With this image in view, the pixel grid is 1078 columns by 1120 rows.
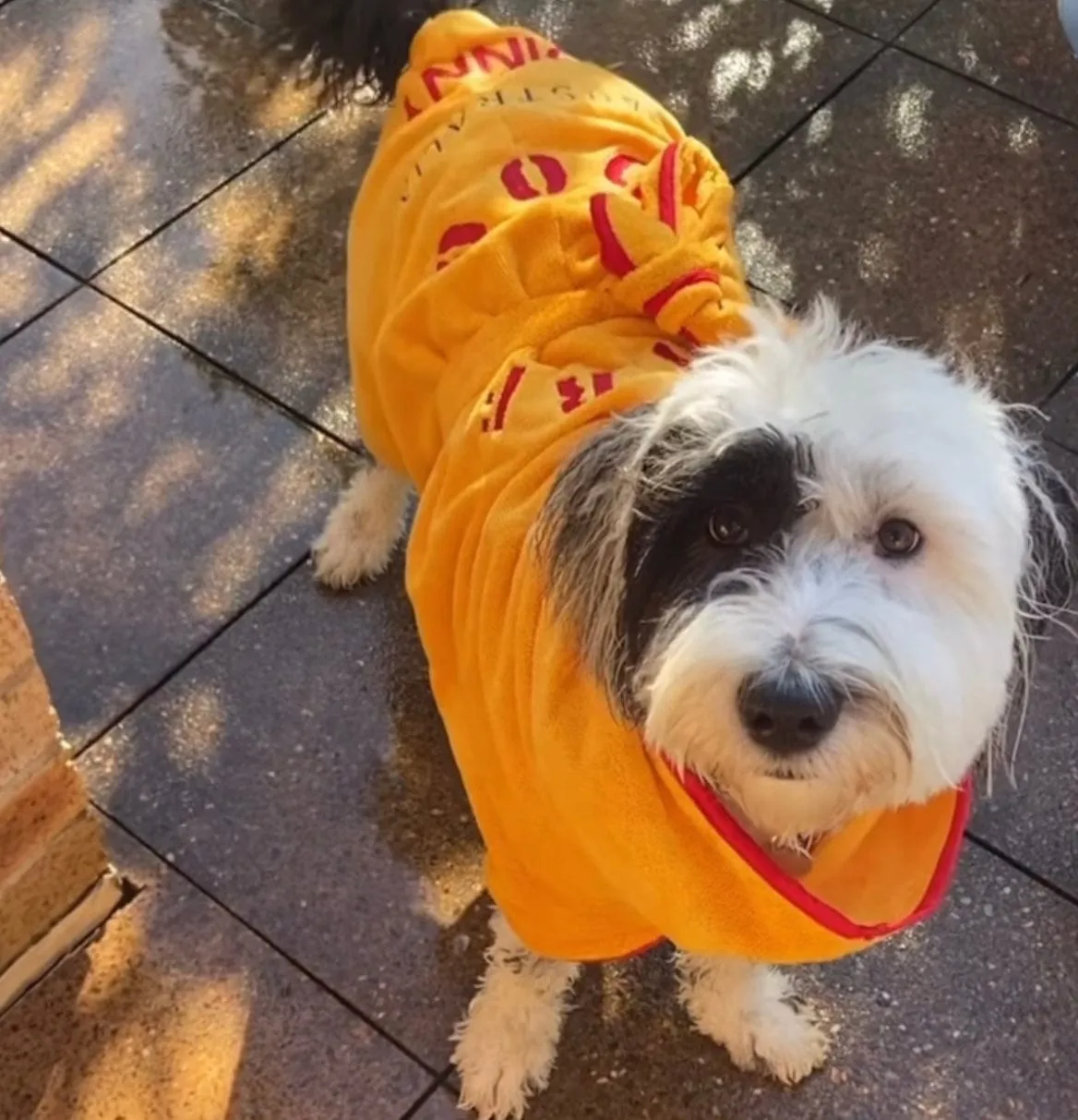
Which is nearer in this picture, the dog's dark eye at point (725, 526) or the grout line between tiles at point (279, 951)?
the dog's dark eye at point (725, 526)

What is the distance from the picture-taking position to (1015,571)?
146 centimetres

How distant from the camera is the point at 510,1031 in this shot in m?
2.07

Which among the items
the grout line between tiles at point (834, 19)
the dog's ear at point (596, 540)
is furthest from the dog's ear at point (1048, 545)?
the grout line between tiles at point (834, 19)

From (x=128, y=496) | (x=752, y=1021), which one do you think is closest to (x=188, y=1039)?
(x=752, y=1021)

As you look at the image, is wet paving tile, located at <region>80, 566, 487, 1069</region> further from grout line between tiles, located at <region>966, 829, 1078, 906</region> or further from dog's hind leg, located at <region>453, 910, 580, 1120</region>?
grout line between tiles, located at <region>966, 829, 1078, 906</region>

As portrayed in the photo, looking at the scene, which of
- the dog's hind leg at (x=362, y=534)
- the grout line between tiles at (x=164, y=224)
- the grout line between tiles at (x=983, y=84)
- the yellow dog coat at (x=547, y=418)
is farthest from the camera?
the grout line between tiles at (x=983, y=84)

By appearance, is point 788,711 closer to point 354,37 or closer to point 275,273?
point 354,37

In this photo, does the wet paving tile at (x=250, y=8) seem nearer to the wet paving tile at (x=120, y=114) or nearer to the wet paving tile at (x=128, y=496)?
the wet paving tile at (x=120, y=114)

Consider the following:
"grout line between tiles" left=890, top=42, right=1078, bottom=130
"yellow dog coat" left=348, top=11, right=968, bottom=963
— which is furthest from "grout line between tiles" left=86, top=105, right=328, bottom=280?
"grout line between tiles" left=890, top=42, right=1078, bottom=130

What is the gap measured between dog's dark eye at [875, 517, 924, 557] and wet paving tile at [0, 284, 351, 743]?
1359 millimetres

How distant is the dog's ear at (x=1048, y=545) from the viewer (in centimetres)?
150

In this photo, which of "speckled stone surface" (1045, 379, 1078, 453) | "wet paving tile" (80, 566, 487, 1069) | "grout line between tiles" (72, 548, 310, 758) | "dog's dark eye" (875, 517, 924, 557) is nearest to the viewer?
→ "dog's dark eye" (875, 517, 924, 557)

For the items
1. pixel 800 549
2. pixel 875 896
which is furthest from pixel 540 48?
pixel 875 896

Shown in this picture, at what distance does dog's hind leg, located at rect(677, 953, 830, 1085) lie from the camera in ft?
6.82
